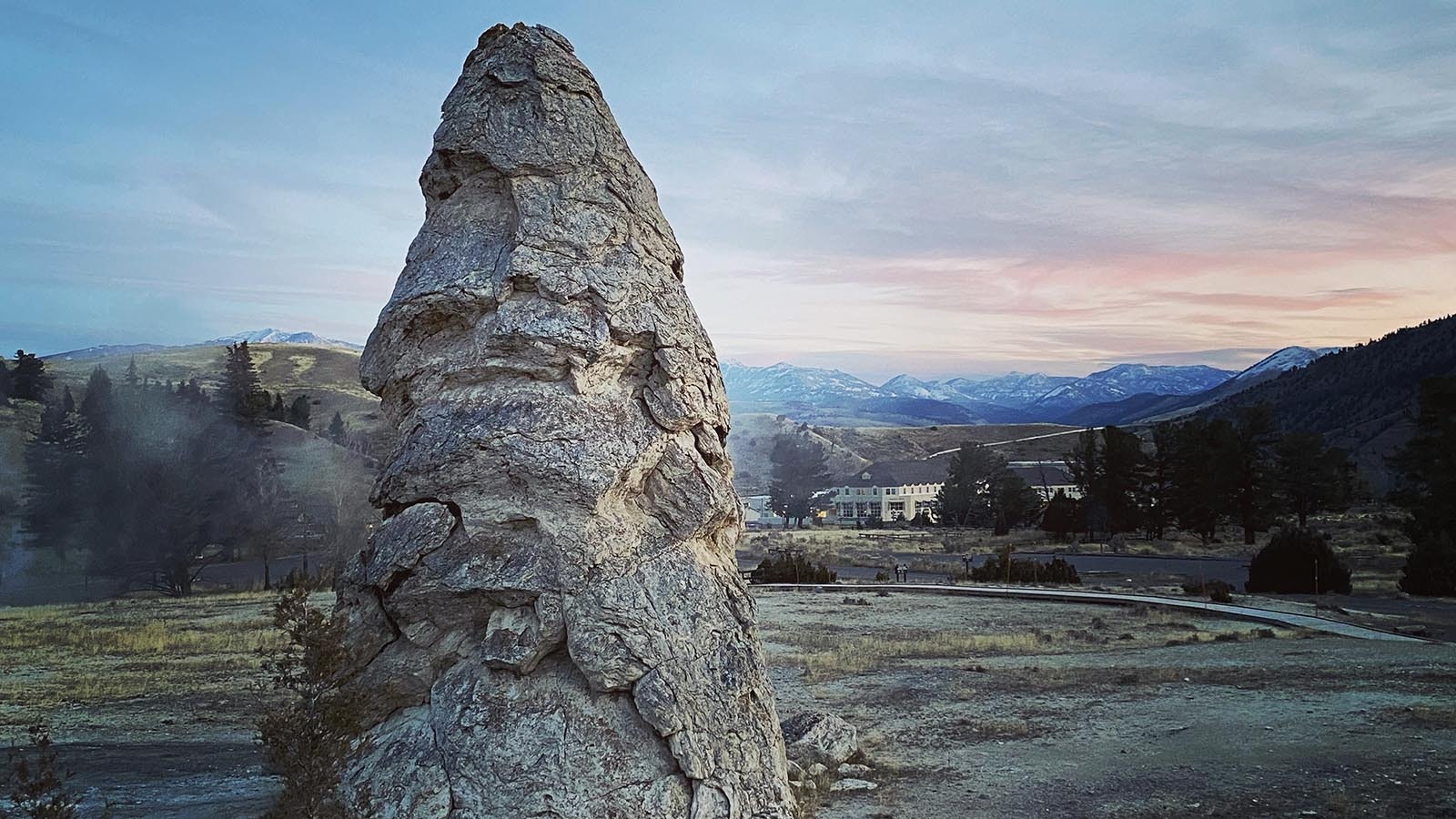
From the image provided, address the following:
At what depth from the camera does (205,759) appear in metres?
12.7

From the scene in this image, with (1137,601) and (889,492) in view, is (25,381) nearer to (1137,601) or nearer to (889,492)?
(1137,601)

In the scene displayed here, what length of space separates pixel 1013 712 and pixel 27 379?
6490 cm

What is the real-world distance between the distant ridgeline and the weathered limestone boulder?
317ft

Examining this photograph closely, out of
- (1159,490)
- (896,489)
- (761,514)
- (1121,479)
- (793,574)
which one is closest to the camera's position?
(793,574)

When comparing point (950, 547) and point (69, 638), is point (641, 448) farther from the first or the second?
point (950, 547)

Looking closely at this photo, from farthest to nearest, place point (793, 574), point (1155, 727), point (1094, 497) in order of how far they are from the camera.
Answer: point (1094, 497) → point (793, 574) → point (1155, 727)

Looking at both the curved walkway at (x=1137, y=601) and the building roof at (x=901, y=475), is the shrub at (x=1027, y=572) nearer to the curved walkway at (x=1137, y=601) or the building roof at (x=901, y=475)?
the curved walkway at (x=1137, y=601)

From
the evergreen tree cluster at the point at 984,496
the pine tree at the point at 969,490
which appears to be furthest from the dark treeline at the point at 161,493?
the pine tree at the point at 969,490

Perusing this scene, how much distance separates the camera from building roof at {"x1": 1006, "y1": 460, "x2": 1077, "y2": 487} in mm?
99875

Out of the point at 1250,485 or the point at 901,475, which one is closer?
the point at 1250,485

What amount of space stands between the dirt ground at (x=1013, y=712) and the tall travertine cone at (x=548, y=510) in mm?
2620

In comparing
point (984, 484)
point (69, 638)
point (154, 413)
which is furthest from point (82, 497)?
point (984, 484)

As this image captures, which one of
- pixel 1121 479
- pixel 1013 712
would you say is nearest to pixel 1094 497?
→ pixel 1121 479

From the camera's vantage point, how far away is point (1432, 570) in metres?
31.6
